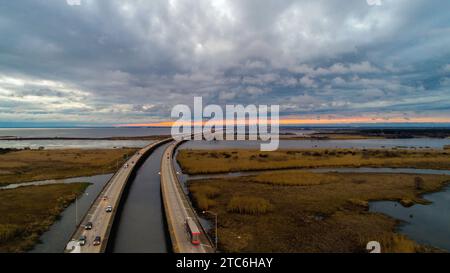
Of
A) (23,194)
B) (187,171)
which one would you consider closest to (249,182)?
(187,171)

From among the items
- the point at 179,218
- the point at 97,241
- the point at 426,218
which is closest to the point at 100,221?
the point at 97,241

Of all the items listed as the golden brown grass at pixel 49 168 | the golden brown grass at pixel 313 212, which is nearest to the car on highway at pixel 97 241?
the golden brown grass at pixel 313 212

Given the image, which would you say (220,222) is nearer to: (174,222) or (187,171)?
(174,222)

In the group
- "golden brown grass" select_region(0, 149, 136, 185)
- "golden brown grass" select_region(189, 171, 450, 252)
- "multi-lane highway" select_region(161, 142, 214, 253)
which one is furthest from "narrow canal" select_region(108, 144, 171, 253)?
"golden brown grass" select_region(0, 149, 136, 185)

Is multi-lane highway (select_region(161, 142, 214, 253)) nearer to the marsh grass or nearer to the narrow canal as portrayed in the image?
the narrow canal

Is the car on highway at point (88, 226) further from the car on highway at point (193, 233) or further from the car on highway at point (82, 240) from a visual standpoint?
the car on highway at point (193, 233)
